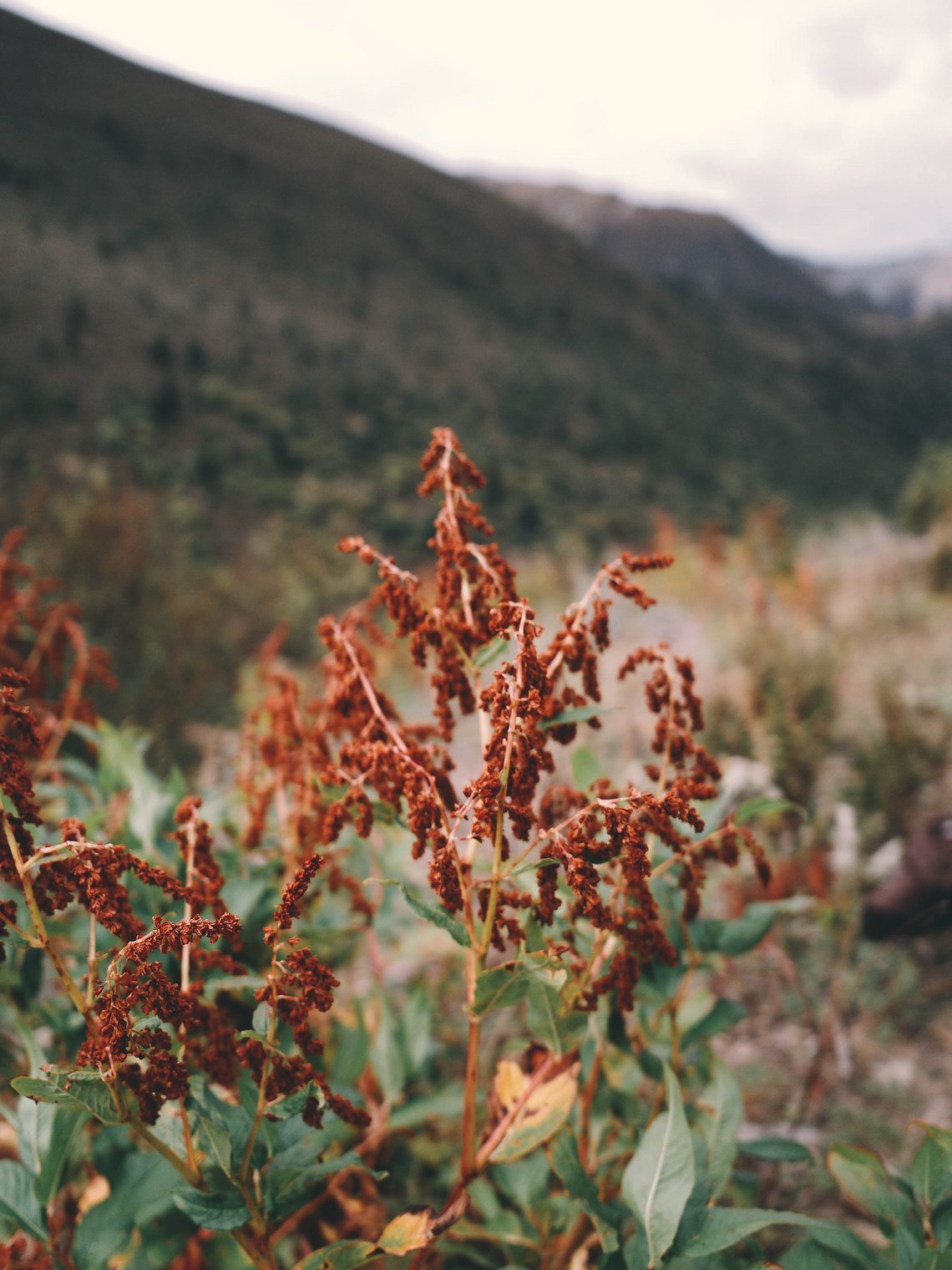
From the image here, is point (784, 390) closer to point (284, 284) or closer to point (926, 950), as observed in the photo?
point (284, 284)

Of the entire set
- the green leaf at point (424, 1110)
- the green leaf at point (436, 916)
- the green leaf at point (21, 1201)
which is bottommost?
the green leaf at point (424, 1110)

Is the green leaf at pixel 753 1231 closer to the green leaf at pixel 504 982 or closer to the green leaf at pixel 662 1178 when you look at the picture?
the green leaf at pixel 662 1178

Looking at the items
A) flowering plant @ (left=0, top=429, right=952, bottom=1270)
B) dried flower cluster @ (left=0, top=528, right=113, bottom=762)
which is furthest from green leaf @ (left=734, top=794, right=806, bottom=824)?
dried flower cluster @ (left=0, top=528, right=113, bottom=762)

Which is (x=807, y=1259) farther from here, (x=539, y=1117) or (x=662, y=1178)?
(x=539, y=1117)

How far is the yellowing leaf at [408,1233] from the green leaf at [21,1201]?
35cm

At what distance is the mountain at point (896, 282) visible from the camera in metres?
62.2

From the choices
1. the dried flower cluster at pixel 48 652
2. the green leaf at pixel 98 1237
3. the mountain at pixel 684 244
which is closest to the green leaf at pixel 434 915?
the green leaf at pixel 98 1237

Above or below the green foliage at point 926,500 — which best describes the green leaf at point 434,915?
below

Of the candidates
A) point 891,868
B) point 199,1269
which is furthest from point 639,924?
point 891,868

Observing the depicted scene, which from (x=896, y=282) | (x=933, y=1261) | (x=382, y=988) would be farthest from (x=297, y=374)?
(x=896, y=282)

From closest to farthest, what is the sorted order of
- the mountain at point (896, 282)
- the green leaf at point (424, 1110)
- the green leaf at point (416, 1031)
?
the green leaf at point (424, 1110) < the green leaf at point (416, 1031) < the mountain at point (896, 282)

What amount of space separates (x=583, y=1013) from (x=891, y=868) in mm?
2321

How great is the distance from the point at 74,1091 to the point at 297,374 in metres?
20.3

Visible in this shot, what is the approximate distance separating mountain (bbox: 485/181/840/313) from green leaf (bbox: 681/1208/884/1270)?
61565 mm
